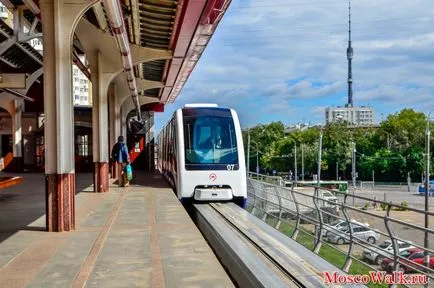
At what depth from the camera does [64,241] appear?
8367 mm

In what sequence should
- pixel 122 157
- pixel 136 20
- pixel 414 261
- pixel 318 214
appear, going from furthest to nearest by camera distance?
pixel 122 157
pixel 136 20
pixel 318 214
pixel 414 261

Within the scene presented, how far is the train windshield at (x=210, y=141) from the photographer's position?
47.3 feet

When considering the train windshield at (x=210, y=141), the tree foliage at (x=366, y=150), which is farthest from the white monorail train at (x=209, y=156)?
the tree foliage at (x=366, y=150)

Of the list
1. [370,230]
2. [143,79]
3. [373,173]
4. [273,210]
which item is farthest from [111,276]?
[373,173]

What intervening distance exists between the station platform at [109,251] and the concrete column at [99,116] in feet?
14.2

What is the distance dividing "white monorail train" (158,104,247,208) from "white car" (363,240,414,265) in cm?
747

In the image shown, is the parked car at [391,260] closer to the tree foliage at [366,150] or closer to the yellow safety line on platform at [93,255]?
the yellow safety line on platform at [93,255]

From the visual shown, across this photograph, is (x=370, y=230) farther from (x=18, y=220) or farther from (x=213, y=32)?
(x=213, y=32)

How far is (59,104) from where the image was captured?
9094 millimetres

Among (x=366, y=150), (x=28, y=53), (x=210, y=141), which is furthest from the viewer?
(x=366, y=150)

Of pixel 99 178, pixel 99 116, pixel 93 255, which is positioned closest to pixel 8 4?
pixel 99 116

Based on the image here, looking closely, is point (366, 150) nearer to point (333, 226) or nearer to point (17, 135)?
point (17, 135)

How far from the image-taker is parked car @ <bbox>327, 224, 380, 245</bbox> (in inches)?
265

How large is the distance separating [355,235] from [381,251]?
0.85 metres
